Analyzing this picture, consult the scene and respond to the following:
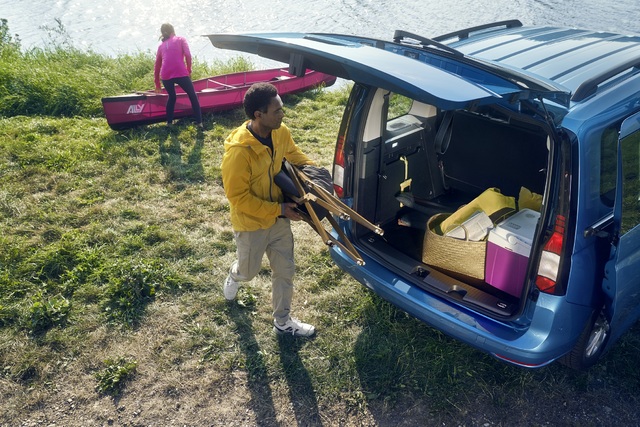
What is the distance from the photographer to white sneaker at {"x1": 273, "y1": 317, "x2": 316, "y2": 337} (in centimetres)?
402

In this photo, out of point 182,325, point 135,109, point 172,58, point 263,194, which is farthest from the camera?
point 172,58

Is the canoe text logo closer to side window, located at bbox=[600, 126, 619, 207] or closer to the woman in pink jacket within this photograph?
the woman in pink jacket

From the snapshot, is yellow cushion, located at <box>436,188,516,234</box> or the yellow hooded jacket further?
yellow cushion, located at <box>436,188,516,234</box>

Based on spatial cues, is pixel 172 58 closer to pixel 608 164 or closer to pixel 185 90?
pixel 185 90

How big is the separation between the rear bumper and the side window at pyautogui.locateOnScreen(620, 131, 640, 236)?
1.98 ft

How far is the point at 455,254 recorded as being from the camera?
3764 mm

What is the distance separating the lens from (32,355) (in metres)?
3.85

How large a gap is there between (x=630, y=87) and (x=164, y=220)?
4.13 m

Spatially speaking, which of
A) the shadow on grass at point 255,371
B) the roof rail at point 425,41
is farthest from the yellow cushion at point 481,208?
the shadow on grass at point 255,371

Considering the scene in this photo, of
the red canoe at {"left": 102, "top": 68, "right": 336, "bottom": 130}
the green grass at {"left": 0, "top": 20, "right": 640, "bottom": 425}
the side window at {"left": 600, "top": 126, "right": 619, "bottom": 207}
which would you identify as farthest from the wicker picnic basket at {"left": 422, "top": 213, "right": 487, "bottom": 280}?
the red canoe at {"left": 102, "top": 68, "right": 336, "bottom": 130}

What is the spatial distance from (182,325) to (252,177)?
144 cm

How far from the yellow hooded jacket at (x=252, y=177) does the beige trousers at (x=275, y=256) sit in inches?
5.9

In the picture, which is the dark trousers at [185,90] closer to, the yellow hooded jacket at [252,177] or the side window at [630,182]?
the yellow hooded jacket at [252,177]

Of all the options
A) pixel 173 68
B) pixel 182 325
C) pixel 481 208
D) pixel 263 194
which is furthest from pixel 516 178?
pixel 173 68
